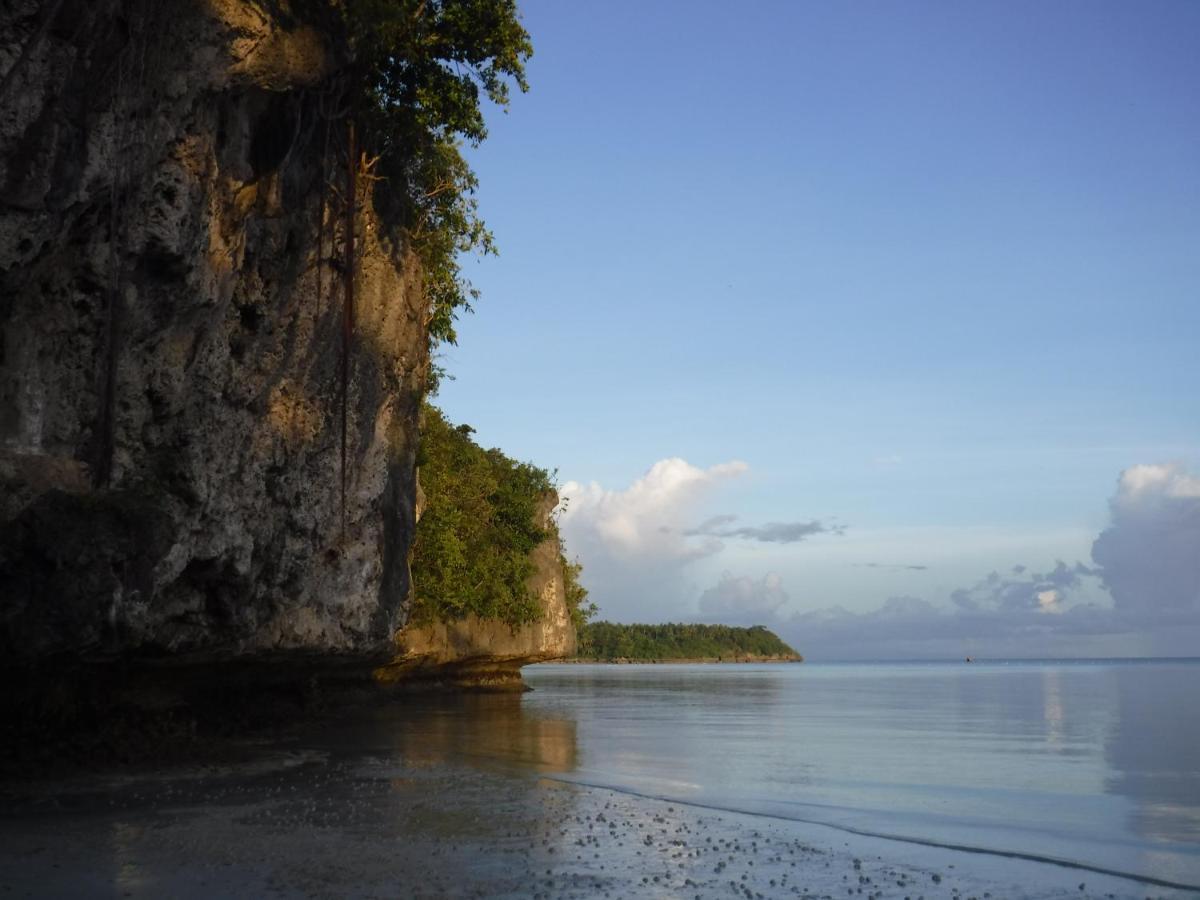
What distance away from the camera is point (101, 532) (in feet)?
40.3

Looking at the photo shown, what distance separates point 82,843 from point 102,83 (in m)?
8.43

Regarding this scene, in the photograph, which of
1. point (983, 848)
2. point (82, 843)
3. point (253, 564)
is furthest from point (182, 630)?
point (983, 848)

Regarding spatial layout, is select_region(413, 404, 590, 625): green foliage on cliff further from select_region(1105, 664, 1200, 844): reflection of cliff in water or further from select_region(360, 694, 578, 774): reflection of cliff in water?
select_region(1105, 664, 1200, 844): reflection of cliff in water

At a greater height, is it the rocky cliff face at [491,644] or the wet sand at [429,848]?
the rocky cliff face at [491,644]

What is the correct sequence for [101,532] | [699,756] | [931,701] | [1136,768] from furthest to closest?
[931,701], [699,756], [1136,768], [101,532]

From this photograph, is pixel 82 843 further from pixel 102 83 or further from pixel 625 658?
pixel 625 658

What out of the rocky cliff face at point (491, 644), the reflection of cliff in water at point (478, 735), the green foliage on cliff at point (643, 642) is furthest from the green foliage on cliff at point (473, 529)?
the green foliage on cliff at point (643, 642)

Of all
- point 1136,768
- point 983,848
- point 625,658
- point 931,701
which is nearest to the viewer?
point 983,848

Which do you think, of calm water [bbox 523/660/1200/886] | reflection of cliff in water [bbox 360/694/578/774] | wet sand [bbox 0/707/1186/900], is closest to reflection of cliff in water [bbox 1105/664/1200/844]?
calm water [bbox 523/660/1200/886]

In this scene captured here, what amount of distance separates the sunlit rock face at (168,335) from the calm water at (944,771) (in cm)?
652

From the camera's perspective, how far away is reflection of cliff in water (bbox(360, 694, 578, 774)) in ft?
58.7

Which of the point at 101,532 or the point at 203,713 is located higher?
the point at 101,532

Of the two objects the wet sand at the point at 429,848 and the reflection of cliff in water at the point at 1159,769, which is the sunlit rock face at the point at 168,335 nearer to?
the wet sand at the point at 429,848

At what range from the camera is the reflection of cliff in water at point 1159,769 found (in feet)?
42.7
